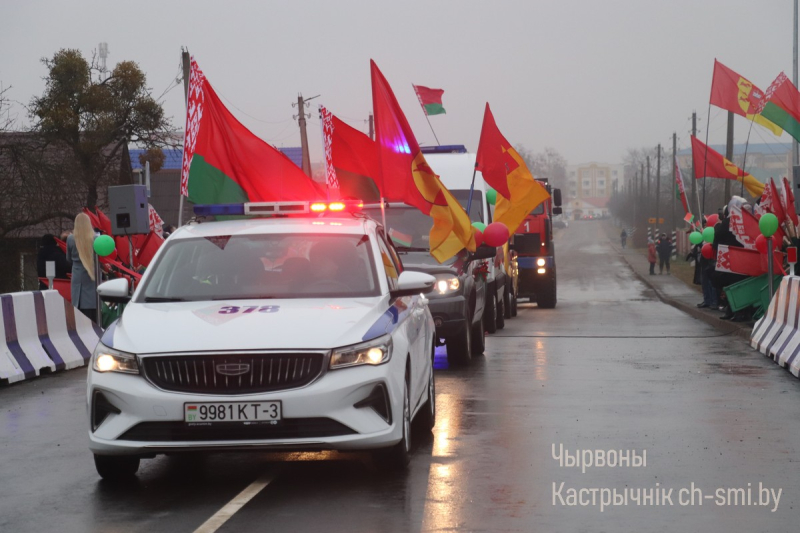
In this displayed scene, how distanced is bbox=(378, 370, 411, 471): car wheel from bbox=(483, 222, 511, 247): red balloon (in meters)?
8.05

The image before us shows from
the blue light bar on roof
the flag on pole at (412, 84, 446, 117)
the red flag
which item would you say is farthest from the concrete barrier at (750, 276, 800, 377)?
the flag on pole at (412, 84, 446, 117)

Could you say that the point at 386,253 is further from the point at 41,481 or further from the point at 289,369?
the point at 41,481

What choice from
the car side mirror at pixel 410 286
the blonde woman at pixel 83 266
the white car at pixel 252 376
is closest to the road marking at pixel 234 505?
the white car at pixel 252 376

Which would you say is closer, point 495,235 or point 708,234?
point 495,235

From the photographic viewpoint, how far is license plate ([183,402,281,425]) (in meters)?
6.66

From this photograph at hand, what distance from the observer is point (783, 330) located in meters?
15.3

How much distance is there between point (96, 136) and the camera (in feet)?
126

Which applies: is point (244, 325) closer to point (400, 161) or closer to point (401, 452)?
point (401, 452)

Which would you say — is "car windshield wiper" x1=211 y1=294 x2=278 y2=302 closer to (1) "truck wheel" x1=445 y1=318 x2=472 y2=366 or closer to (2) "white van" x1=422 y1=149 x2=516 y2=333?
(1) "truck wheel" x1=445 y1=318 x2=472 y2=366

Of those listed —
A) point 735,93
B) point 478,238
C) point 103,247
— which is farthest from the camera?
point 735,93

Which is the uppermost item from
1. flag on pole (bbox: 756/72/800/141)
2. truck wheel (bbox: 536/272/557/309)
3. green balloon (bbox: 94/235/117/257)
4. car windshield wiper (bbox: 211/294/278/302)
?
flag on pole (bbox: 756/72/800/141)

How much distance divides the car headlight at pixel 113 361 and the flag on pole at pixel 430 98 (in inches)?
859

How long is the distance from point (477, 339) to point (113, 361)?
9.17m

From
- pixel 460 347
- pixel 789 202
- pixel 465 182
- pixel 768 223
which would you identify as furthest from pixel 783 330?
pixel 465 182
